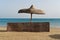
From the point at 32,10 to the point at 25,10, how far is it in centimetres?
41

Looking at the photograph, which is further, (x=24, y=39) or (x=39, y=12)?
(x=39, y=12)

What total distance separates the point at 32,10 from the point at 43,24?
110cm

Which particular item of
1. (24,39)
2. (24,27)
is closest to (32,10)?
(24,27)

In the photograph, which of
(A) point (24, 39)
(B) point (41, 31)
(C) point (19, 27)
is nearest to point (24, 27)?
(C) point (19, 27)

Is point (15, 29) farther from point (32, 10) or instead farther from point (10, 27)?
point (32, 10)

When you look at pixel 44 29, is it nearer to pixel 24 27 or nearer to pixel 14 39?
pixel 24 27

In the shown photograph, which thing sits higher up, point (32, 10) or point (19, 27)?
point (32, 10)

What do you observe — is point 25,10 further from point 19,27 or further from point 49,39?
point 49,39

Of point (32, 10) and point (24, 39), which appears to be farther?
point (32, 10)

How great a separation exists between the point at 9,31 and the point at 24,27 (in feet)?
2.91

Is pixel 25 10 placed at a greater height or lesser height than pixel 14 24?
greater

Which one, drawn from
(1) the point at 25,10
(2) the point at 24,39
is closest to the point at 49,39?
(2) the point at 24,39

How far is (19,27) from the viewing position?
1138cm

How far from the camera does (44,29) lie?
1148cm
